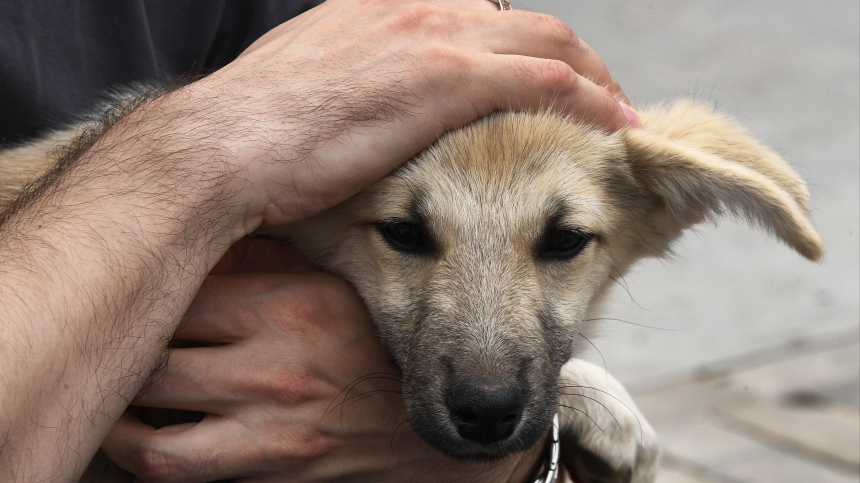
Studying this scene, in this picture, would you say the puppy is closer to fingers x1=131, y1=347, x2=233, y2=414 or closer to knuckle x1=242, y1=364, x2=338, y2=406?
knuckle x1=242, y1=364, x2=338, y2=406

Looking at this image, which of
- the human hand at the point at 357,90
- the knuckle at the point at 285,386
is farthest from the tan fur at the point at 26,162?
the knuckle at the point at 285,386

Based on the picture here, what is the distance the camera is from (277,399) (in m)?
2.00

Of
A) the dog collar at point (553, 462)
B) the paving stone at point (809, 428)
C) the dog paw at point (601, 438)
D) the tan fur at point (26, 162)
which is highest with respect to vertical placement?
the tan fur at point (26, 162)

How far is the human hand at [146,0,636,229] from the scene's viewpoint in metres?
1.88

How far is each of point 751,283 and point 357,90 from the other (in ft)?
16.8

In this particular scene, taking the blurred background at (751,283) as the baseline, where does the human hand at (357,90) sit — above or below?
above

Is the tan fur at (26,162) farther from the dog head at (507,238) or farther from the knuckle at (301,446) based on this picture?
the knuckle at (301,446)

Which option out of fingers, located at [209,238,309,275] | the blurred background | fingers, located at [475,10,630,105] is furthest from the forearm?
the blurred background

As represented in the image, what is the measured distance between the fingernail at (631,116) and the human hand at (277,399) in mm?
1027

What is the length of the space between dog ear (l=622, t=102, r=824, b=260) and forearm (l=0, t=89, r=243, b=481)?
4.11 feet

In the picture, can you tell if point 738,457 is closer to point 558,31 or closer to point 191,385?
point 558,31

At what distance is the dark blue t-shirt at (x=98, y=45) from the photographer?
7.84 feet

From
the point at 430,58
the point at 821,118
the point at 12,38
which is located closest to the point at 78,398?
the point at 430,58

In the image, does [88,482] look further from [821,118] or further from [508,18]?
[821,118]
